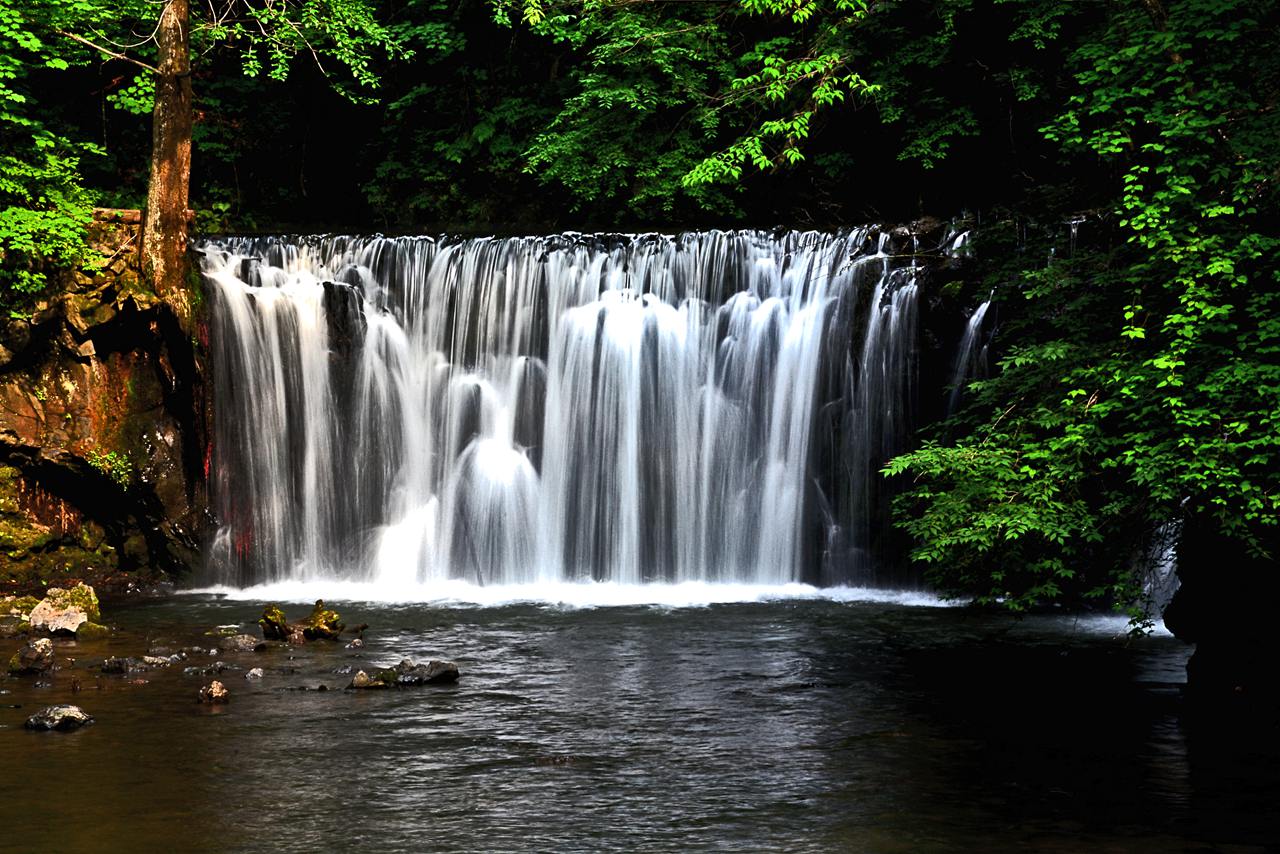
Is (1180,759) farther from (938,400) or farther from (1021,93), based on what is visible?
(1021,93)

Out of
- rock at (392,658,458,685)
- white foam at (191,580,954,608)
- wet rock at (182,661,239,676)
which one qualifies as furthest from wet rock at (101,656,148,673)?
white foam at (191,580,954,608)

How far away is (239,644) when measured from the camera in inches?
463

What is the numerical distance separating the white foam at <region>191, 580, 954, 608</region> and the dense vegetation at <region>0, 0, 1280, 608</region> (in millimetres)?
1480

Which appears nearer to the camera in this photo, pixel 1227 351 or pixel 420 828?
pixel 420 828

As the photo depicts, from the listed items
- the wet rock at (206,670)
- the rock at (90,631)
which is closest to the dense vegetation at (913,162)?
the rock at (90,631)

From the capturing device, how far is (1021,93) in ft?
54.0

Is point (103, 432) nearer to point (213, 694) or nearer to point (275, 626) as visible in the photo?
point (275, 626)

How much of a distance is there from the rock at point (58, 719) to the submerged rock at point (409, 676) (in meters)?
1.99

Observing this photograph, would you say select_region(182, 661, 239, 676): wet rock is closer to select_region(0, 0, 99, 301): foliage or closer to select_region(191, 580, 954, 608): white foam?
select_region(191, 580, 954, 608): white foam

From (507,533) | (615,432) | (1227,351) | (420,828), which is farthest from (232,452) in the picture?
(1227,351)

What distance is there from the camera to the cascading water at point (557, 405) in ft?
51.5

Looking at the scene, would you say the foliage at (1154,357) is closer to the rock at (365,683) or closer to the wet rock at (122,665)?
the rock at (365,683)

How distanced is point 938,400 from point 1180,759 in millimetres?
7508

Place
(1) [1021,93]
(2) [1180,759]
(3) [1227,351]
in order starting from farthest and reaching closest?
(1) [1021,93] < (3) [1227,351] < (2) [1180,759]
